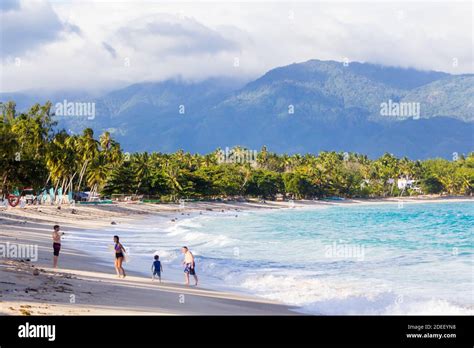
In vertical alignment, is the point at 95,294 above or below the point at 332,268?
above

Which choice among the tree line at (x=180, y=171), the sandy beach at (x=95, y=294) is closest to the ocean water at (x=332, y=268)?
the sandy beach at (x=95, y=294)

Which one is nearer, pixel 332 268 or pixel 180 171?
pixel 332 268

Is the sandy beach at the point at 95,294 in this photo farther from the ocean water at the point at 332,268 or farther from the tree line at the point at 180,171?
the tree line at the point at 180,171

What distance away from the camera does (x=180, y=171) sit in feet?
381

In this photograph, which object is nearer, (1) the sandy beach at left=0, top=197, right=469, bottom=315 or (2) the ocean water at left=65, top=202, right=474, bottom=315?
(1) the sandy beach at left=0, top=197, right=469, bottom=315

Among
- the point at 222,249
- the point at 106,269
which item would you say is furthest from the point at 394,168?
the point at 106,269

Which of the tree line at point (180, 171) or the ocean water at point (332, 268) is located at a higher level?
the tree line at point (180, 171)

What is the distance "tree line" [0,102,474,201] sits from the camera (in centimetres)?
6825

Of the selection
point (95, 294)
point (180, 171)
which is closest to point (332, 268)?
point (95, 294)

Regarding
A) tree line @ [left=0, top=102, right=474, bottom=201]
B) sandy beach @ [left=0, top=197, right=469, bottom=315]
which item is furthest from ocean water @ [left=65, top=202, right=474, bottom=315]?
tree line @ [left=0, top=102, right=474, bottom=201]

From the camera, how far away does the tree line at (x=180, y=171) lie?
6825cm

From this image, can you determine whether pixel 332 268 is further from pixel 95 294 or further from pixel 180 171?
pixel 180 171

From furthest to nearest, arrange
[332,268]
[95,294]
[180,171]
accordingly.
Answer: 1. [180,171]
2. [332,268]
3. [95,294]

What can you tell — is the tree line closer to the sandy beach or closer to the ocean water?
the ocean water
